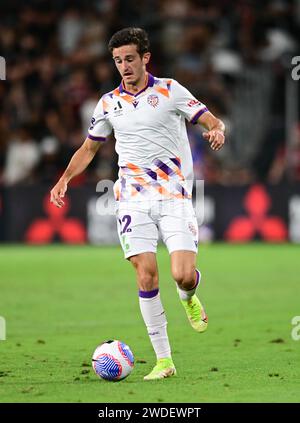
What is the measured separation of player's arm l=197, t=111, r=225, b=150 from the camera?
26.9ft

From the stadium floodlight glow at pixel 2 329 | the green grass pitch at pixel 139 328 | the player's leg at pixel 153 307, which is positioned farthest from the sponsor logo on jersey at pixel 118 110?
the stadium floodlight glow at pixel 2 329

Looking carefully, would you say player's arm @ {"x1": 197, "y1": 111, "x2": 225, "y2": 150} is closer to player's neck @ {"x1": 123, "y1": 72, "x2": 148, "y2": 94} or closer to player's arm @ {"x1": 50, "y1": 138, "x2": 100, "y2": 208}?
player's neck @ {"x1": 123, "y1": 72, "x2": 148, "y2": 94}

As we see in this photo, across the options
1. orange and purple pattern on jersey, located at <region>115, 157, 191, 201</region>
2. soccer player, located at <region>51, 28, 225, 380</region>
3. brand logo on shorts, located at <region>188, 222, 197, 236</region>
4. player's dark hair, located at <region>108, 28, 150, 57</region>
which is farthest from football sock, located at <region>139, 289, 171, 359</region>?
player's dark hair, located at <region>108, 28, 150, 57</region>

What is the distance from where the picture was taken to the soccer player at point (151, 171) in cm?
848

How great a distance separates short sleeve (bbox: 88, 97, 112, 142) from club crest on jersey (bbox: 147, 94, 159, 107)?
0.38 m

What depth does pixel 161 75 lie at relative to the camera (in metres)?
23.0

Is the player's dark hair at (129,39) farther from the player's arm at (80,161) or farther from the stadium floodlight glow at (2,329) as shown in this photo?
the stadium floodlight glow at (2,329)

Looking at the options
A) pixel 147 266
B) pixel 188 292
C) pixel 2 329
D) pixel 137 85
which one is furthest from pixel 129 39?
pixel 2 329

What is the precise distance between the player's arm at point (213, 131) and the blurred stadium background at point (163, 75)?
531 inches

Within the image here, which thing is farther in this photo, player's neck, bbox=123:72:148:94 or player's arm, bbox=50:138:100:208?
player's arm, bbox=50:138:100:208

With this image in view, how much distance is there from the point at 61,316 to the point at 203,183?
987cm

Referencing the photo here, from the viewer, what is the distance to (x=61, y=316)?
12.5m

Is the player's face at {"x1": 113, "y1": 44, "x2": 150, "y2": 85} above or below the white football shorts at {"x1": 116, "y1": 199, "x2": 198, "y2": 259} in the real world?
above
